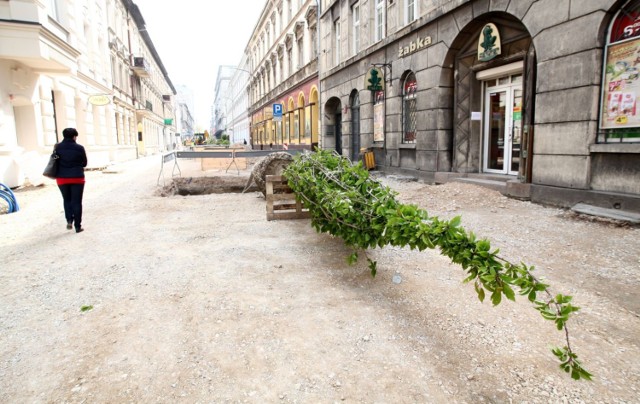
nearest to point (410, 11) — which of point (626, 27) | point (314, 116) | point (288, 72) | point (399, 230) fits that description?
point (626, 27)

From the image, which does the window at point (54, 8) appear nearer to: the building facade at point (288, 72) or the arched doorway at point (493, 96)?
the building facade at point (288, 72)

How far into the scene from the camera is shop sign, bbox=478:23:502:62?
29.0ft

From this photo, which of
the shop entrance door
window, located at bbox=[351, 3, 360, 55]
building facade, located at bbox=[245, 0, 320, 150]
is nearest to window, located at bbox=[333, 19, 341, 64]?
window, located at bbox=[351, 3, 360, 55]

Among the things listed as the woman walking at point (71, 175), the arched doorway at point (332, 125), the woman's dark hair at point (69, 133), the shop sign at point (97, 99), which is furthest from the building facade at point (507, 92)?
the shop sign at point (97, 99)

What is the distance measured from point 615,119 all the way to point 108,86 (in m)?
24.0

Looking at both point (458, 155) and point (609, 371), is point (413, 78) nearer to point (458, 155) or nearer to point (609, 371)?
point (458, 155)

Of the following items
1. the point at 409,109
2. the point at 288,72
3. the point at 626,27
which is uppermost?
the point at 288,72

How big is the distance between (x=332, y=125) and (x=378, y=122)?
648cm

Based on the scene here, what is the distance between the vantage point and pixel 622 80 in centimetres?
607

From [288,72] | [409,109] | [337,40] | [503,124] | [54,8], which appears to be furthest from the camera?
[288,72]

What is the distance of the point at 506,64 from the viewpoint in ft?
29.3

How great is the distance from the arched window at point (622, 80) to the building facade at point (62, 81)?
13.0 metres

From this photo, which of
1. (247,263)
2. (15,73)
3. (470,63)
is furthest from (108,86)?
(247,263)

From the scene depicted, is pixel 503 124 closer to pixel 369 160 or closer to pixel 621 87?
pixel 621 87
